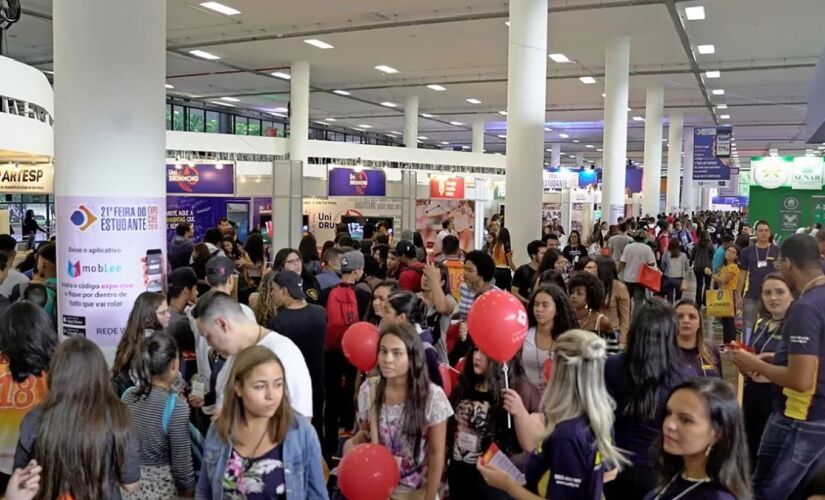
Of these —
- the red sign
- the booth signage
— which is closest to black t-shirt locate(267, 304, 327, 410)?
the booth signage

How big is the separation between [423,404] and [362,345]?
71 centimetres

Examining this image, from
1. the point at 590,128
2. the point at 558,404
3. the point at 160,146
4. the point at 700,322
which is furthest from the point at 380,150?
the point at 558,404

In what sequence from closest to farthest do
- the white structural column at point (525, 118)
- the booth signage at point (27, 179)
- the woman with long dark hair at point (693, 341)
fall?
the woman with long dark hair at point (693, 341) → the white structural column at point (525, 118) → the booth signage at point (27, 179)

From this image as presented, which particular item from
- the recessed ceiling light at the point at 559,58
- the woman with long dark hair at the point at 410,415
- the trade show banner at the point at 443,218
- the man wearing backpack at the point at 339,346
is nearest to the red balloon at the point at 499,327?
the woman with long dark hair at the point at 410,415

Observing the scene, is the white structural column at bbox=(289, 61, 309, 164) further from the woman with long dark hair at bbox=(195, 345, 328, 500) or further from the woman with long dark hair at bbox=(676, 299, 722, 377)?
the woman with long dark hair at bbox=(195, 345, 328, 500)

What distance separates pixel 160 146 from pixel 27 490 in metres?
3.05

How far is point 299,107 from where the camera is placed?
680 inches

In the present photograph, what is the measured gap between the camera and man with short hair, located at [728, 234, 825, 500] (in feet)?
10.1

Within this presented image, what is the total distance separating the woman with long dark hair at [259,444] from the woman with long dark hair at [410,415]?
0.58m

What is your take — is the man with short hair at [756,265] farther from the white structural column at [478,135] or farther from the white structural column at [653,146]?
the white structural column at [478,135]

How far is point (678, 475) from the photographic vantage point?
6.84ft

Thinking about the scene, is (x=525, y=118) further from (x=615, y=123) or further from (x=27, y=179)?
(x=27, y=179)

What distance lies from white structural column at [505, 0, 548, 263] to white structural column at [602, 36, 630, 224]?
202 inches

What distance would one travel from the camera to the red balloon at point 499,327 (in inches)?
118
